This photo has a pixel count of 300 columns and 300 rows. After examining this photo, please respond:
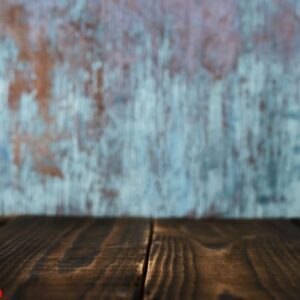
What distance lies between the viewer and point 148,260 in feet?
1.78

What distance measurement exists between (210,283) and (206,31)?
21.3 inches

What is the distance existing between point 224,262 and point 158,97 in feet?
1.33

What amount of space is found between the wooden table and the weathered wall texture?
0.31ft

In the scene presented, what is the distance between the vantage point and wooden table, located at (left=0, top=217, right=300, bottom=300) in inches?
A: 17.2

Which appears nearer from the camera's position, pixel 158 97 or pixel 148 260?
pixel 148 260

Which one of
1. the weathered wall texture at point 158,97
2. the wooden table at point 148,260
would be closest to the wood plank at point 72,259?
the wooden table at point 148,260

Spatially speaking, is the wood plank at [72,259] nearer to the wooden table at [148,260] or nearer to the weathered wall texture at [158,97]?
the wooden table at [148,260]

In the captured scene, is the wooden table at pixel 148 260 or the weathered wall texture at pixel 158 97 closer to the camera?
the wooden table at pixel 148 260

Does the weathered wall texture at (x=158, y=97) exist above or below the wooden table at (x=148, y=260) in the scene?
above

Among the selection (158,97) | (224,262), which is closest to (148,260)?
(224,262)

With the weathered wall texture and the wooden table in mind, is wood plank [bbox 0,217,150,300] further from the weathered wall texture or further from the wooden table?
the weathered wall texture

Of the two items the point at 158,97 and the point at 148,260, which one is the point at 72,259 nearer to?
the point at 148,260

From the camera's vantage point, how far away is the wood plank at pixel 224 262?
0.44 metres

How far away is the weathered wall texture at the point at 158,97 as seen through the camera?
0.87 meters
